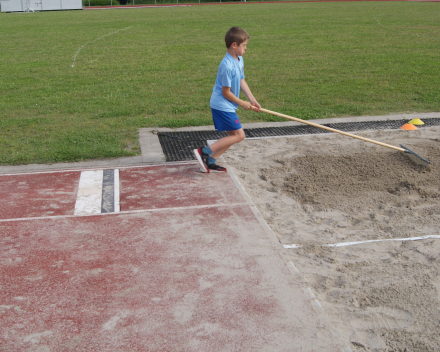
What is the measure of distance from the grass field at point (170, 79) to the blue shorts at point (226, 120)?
1463 mm

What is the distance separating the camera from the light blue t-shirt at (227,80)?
5.50 metres

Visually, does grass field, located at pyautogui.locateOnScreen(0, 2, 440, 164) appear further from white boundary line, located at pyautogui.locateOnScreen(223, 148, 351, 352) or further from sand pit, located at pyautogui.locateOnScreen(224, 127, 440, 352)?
white boundary line, located at pyautogui.locateOnScreen(223, 148, 351, 352)

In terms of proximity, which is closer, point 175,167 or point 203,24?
point 175,167

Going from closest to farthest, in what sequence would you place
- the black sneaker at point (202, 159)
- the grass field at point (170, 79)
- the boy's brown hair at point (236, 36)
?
the boy's brown hair at point (236, 36) < the black sneaker at point (202, 159) < the grass field at point (170, 79)

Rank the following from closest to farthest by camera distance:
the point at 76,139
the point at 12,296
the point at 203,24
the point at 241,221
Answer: the point at 12,296 → the point at 241,221 → the point at 76,139 → the point at 203,24

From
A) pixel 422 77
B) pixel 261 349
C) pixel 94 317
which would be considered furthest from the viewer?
pixel 422 77

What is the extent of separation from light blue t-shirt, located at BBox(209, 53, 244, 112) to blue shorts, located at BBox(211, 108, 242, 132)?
0.06 meters

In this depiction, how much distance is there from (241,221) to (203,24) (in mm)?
19154

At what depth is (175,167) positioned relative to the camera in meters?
6.29

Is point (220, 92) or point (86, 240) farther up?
point (220, 92)

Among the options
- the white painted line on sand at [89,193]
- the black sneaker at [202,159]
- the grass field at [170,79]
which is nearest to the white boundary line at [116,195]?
the white painted line on sand at [89,193]

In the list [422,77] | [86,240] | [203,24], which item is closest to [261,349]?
[86,240]

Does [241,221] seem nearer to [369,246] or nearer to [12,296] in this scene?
[369,246]

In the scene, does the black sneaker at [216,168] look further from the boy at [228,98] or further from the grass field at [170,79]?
the grass field at [170,79]
